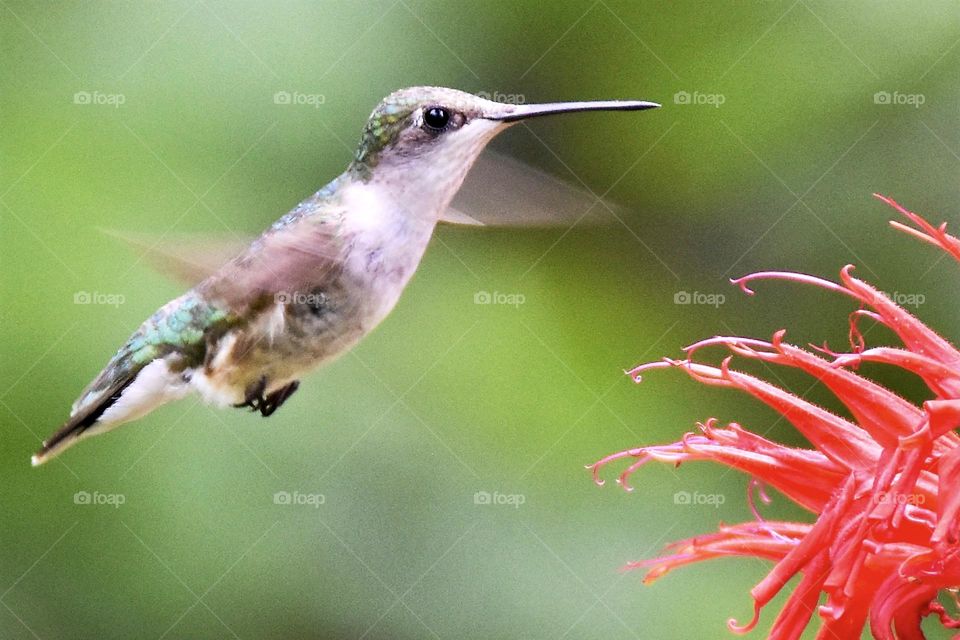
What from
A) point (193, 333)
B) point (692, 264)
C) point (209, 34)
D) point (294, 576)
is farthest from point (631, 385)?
point (209, 34)

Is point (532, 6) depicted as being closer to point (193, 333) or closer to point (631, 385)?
point (631, 385)

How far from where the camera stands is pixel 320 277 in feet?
4.52

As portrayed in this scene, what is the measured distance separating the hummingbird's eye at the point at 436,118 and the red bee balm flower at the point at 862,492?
1.27 ft

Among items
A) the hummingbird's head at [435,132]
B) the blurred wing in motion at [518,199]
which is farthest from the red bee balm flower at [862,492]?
the hummingbird's head at [435,132]

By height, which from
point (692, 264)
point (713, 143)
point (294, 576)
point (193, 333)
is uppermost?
point (713, 143)

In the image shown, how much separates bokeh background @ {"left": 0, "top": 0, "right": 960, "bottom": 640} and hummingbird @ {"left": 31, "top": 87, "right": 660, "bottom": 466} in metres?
0.45

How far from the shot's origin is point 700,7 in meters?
2.15

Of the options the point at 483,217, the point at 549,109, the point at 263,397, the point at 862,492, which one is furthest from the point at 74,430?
the point at 862,492

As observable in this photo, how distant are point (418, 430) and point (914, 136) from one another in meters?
1.05

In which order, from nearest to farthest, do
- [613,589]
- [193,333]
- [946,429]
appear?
[946,429] → [193,333] → [613,589]

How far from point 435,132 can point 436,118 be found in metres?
0.02

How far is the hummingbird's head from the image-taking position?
1288 mm

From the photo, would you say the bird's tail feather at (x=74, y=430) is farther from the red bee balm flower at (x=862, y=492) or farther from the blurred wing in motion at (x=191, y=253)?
the red bee balm flower at (x=862, y=492)

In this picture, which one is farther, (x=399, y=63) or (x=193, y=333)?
(x=399, y=63)
